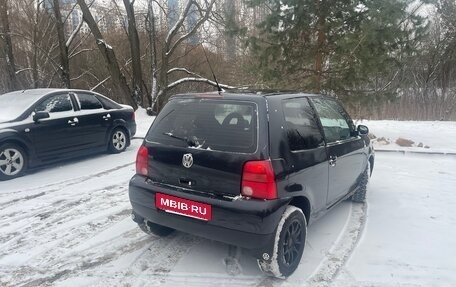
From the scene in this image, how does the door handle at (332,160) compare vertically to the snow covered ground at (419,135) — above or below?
above

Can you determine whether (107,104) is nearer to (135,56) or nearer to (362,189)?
(362,189)

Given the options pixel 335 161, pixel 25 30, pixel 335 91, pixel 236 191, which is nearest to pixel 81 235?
pixel 236 191

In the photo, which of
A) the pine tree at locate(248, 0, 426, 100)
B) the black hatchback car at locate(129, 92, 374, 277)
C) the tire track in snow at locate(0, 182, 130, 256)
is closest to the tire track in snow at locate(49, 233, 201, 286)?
the black hatchback car at locate(129, 92, 374, 277)

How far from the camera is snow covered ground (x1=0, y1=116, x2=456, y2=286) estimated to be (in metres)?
3.19

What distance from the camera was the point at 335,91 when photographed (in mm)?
10258

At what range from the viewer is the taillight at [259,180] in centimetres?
291

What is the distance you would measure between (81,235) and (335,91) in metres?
8.34

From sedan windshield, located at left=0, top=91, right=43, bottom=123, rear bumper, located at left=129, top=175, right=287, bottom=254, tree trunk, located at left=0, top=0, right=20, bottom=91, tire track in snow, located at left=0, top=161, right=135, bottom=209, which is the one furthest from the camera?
tree trunk, located at left=0, top=0, right=20, bottom=91

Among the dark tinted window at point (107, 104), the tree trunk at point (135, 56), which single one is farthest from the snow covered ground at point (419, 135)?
the tree trunk at point (135, 56)

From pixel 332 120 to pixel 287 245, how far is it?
1.78 metres

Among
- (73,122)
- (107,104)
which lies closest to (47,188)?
(73,122)

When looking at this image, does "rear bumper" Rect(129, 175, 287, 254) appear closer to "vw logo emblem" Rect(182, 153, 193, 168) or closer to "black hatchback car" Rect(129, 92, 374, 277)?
"black hatchback car" Rect(129, 92, 374, 277)

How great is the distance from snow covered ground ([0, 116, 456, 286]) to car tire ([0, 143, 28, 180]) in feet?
0.85

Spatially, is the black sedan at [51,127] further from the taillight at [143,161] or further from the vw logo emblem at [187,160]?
the vw logo emblem at [187,160]
